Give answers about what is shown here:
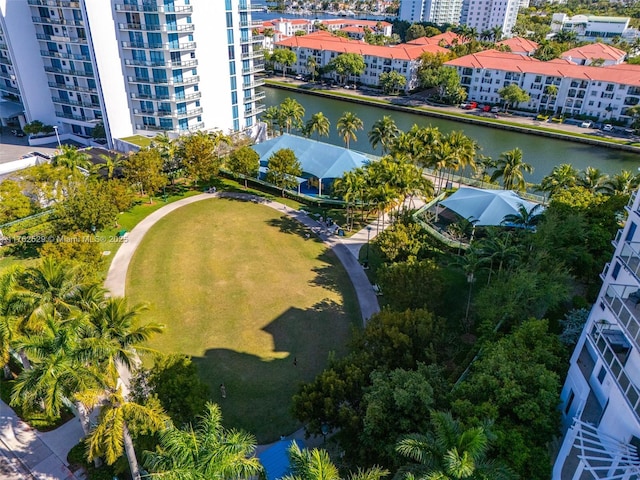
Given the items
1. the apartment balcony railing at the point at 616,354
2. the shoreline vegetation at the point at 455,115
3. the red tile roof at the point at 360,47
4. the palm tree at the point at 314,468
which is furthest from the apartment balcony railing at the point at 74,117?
the apartment balcony railing at the point at 616,354

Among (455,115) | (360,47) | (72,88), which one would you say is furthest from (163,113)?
(360,47)

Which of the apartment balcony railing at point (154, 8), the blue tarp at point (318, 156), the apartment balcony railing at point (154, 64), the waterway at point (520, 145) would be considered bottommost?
the waterway at point (520, 145)

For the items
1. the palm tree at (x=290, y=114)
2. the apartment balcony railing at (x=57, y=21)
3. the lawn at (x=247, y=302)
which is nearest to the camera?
the lawn at (x=247, y=302)

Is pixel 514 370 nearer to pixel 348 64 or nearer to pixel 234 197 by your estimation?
pixel 234 197

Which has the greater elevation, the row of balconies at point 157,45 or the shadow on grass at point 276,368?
the row of balconies at point 157,45

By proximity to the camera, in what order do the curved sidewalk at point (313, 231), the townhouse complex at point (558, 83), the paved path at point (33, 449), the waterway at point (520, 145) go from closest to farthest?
1. the paved path at point (33, 449)
2. the curved sidewalk at point (313, 231)
3. the waterway at point (520, 145)
4. the townhouse complex at point (558, 83)

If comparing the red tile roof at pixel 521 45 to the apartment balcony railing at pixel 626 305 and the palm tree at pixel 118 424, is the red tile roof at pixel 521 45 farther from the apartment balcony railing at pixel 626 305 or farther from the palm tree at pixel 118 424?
the palm tree at pixel 118 424
